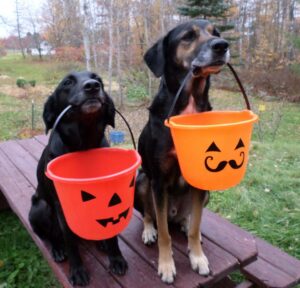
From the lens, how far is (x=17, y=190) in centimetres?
316

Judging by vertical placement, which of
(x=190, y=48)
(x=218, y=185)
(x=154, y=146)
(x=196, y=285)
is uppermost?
(x=190, y=48)

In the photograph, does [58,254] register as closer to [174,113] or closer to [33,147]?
[174,113]

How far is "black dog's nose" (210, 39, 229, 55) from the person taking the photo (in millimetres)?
1842

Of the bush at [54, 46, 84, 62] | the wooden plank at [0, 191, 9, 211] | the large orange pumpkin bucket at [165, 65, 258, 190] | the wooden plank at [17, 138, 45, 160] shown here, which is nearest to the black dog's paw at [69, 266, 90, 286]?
the large orange pumpkin bucket at [165, 65, 258, 190]

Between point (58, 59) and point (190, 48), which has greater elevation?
point (190, 48)

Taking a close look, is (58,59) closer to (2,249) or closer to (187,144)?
(2,249)

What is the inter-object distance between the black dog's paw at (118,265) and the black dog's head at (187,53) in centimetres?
119

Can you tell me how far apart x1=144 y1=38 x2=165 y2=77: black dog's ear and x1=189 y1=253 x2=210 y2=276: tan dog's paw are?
1185 mm

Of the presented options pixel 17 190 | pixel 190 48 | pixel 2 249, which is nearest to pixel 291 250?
pixel 190 48

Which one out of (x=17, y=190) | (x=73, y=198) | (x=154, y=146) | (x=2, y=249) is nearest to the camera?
(x=73, y=198)

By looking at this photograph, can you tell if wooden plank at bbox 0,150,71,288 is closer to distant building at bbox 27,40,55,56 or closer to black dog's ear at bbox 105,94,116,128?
black dog's ear at bbox 105,94,116,128

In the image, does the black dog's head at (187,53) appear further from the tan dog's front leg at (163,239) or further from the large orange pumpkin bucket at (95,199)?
the tan dog's front leg at (163,239)

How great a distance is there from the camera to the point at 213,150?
181cm

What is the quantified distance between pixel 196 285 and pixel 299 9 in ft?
90.4
